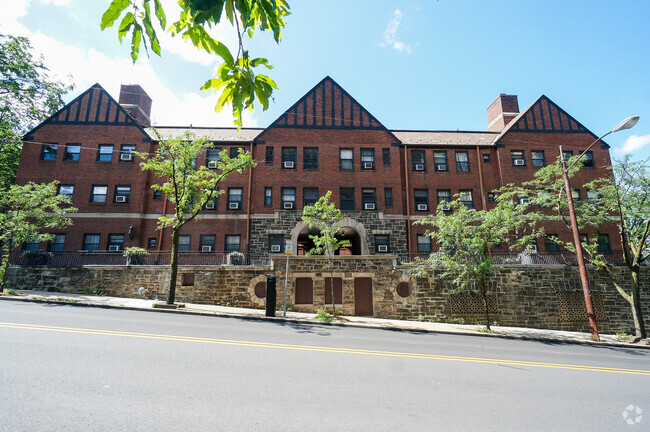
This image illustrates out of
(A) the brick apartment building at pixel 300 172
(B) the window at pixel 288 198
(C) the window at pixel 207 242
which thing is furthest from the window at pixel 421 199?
(C) the window at pixel 207 242

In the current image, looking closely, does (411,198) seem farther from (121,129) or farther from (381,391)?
(121,129)

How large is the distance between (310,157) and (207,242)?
10127 mm

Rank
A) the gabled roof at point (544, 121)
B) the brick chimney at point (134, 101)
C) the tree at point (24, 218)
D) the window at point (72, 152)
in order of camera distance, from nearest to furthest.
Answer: the tree at point (24, 218)
the window at point (72, 152)
the gabled roof at point (544, 121)
the brick chimney at point (134, 101)

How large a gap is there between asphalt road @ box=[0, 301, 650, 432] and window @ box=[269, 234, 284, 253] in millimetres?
12315

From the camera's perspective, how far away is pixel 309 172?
23.9 metres

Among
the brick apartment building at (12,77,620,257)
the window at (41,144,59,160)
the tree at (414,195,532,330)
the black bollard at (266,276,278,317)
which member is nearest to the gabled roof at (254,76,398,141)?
the brick apartment building at (12,77,620,257)

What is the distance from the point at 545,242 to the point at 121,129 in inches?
1329

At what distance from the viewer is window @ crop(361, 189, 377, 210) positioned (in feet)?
77.0

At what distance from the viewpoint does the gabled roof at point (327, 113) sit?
2494cm

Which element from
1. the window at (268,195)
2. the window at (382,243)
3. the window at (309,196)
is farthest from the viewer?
the window at (309,196)

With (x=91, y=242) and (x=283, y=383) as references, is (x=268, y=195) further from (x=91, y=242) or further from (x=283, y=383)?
(x=283, y=383)

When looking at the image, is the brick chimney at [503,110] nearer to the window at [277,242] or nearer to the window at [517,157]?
the window at [517,157]

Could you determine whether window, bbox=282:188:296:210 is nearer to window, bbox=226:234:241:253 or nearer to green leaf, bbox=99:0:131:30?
window, bbox=226:234:241:253

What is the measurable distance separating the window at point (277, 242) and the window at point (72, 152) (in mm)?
16387
